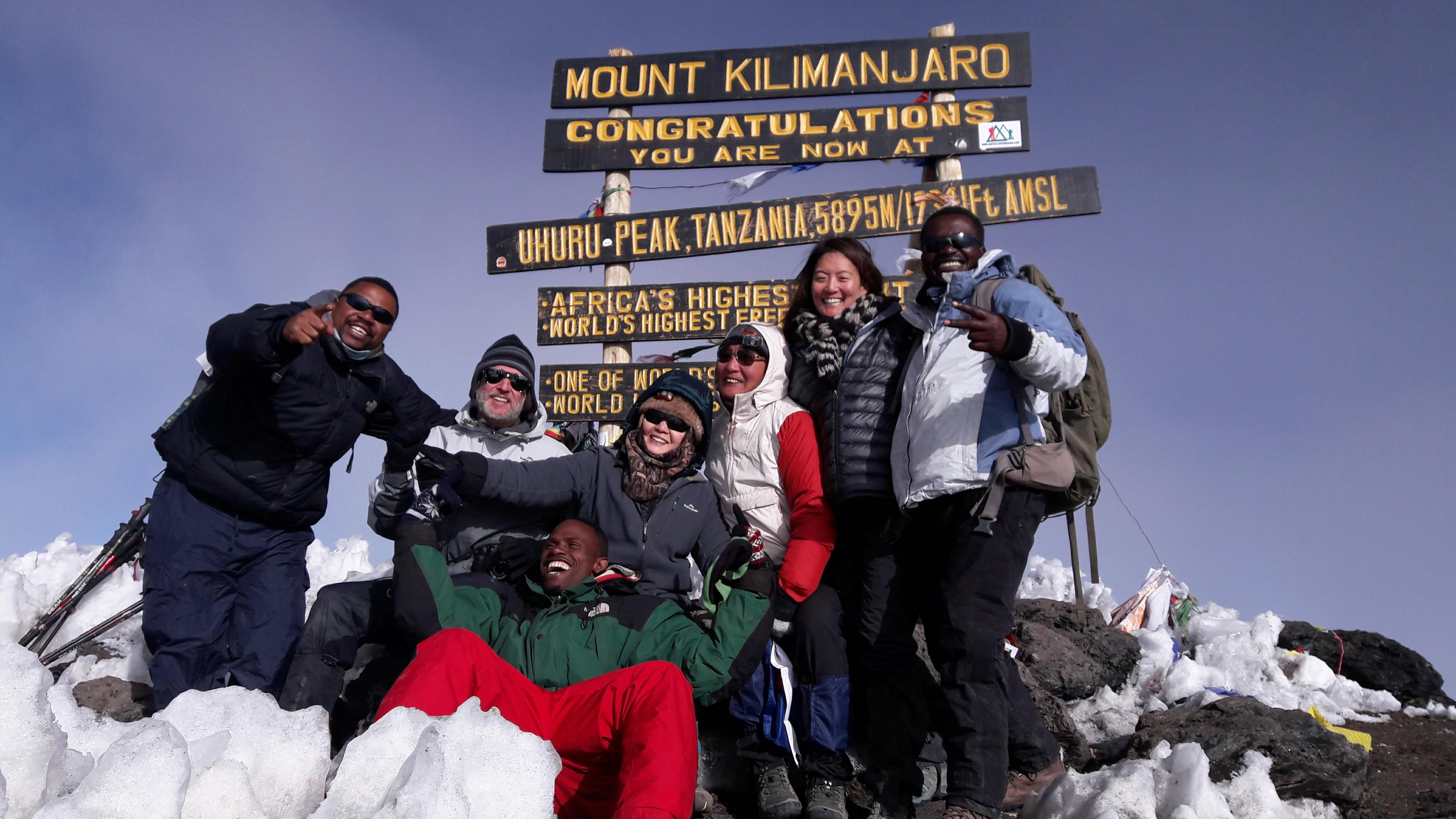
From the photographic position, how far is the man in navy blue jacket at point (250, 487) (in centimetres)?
373

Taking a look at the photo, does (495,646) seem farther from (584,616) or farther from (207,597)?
(207,597)

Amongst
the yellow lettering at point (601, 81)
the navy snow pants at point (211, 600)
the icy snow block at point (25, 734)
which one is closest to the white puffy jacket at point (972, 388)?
the icy snow block at point (25, 734)

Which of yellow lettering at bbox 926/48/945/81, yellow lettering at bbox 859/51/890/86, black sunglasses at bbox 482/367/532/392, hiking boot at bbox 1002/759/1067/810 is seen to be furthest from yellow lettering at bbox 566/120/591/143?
hiking boot at bbox 1002/759/1067/810

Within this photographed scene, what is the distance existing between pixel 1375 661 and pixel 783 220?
20.0ft

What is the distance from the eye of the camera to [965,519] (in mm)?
3256

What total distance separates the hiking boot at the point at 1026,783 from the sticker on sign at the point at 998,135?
19.4ft

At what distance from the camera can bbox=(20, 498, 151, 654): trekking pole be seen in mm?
5699

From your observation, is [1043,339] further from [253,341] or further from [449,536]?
[253,341]

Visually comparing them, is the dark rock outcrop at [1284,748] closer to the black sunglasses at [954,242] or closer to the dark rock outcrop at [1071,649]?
the dark rock outcrop at [1071,649]

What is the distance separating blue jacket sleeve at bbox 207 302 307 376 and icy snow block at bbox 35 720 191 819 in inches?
72.1

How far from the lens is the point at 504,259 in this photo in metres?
8.51

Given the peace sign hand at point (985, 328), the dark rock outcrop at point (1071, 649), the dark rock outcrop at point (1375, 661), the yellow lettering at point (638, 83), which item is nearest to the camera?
the peace sign hand at point (985, 328)

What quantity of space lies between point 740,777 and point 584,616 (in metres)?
1.10

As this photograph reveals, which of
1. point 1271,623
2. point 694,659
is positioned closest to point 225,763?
point 694,659
